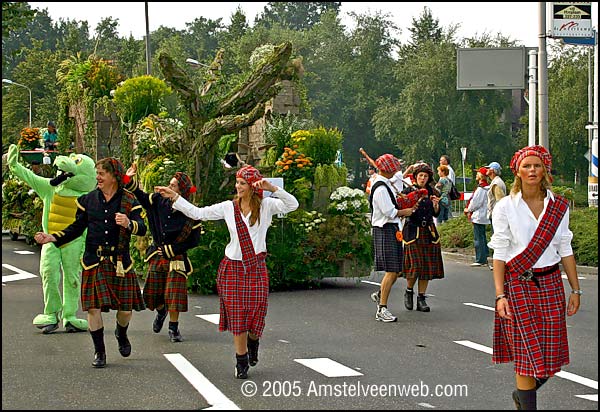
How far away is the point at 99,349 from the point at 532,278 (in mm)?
3959

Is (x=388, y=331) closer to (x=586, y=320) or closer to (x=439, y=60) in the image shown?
(x=586, y=320)

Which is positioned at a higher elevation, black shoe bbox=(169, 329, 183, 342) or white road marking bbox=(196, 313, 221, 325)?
black shoe bbox=(169, 329, 183, 342)

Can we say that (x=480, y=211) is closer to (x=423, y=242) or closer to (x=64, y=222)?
(x=423, y=242)

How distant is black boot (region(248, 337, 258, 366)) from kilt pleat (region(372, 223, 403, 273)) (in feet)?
11.0

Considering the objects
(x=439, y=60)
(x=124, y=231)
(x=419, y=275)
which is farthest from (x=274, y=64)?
(x=439, y=60)

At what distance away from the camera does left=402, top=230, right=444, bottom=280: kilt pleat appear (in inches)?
480

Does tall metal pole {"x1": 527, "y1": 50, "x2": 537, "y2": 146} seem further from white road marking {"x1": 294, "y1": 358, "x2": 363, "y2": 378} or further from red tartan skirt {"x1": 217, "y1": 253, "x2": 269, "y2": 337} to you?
red tartan skirt {"x1": 217, "y1": 253, "x2": 269, "y2": 337}

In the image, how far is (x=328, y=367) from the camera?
8.79 metres

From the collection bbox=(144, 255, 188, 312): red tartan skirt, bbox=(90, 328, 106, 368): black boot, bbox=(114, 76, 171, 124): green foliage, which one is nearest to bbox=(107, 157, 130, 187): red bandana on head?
bbox=(90, 328, 106, 368): black boot

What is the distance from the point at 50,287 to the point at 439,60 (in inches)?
2047

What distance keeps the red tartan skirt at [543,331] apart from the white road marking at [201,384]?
1928 mm

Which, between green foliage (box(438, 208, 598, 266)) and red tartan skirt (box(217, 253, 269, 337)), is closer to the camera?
red tartan skirt (box(217, 253, 269, 337))

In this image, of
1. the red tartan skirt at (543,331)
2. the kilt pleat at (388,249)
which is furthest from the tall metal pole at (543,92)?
the red tartan skirt at (543,331)

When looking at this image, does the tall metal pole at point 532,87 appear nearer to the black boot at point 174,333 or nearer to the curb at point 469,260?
the curb at point 469,260
